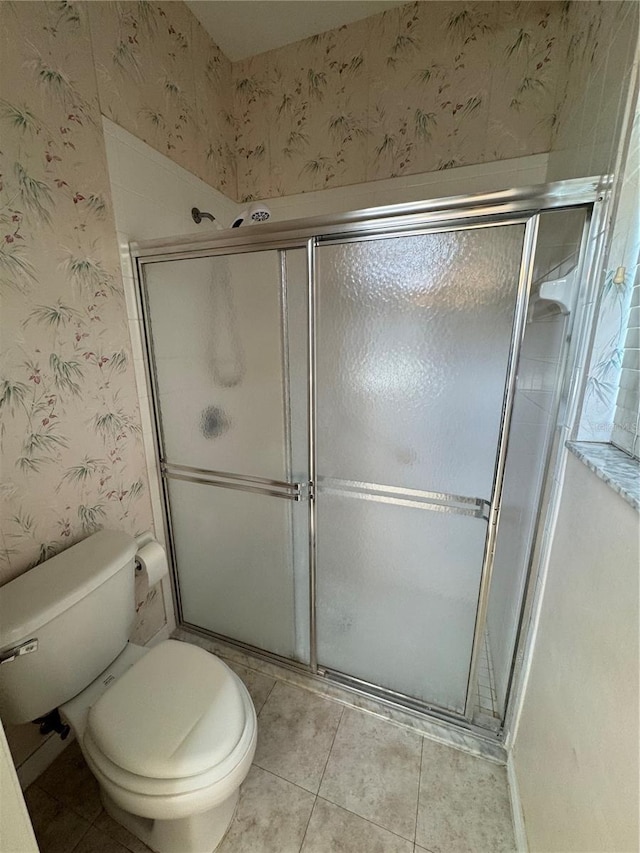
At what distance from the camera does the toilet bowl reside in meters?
0.77

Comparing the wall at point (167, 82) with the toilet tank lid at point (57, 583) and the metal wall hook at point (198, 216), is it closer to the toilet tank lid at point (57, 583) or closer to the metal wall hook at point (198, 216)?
the metal wall hook at point (198, 216)

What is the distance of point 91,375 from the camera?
1161 millimetres

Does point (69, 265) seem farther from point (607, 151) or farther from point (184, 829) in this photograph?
point (184, 829)

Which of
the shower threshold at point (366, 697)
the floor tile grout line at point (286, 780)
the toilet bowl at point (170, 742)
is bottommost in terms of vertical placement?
the floor tile grout line at point (286, 780)

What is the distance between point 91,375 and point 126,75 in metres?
1.06

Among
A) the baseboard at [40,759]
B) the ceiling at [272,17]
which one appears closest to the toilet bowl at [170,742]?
the baseboard at [40,759]

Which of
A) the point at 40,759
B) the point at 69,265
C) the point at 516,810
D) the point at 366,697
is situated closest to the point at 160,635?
the point at 40,759

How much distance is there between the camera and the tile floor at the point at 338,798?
0.96m

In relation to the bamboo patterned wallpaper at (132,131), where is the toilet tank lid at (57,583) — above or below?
below

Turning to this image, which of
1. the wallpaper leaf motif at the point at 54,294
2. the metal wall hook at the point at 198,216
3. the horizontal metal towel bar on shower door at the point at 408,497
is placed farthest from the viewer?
the metal wall hook at the point at 198,216

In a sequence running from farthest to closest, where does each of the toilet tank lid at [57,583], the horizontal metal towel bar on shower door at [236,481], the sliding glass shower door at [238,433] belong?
the horizontal metal towel bar on shower door at [236,481], the sliding glass shower door at [238,433], the toilet tank lid at [57,583]

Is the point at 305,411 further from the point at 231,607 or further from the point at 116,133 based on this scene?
the point at 116,133

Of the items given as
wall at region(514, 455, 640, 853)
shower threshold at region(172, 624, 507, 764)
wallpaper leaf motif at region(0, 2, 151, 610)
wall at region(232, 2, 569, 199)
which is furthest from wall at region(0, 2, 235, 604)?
wall at region(514, 455, 640, 853)

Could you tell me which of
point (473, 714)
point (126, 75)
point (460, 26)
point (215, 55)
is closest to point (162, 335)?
point (126, 75)
